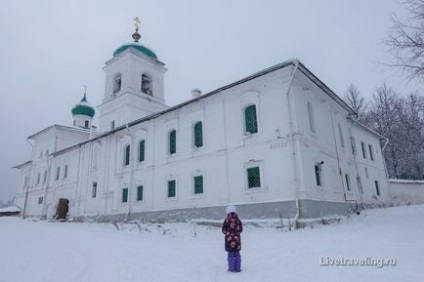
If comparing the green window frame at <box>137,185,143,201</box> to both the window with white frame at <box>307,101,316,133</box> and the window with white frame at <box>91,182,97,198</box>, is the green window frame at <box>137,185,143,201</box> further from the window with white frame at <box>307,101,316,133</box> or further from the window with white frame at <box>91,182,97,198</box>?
the window with white frame at <box>307,101,316,133</box>

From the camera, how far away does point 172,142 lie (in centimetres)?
1934

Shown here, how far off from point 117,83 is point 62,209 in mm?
12289

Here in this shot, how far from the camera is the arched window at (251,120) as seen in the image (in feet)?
50.7

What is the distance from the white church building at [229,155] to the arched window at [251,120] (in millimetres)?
53

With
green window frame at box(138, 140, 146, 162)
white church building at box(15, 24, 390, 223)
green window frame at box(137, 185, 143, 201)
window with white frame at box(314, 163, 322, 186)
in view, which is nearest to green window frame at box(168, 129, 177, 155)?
white church building at box(15, 24, 390, 223)

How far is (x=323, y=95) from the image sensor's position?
17.7 m

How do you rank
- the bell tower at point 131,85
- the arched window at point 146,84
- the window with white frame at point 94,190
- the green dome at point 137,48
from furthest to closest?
the arched window at point 146,84 → the green dome at point 137,48 → the bell tower at point 131,85 → the window with white frame at point 94,190

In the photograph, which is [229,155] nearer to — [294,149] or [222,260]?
[294,149]

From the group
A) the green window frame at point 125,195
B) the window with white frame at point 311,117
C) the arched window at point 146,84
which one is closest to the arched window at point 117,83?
the arched window at point 146,84

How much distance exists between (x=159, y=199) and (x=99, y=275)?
12686mm

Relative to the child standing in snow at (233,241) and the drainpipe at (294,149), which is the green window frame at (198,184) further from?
the child standing in snow at (233,241)

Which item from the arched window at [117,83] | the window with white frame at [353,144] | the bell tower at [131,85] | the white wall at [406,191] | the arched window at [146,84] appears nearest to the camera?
the window with white frame at [353,144]

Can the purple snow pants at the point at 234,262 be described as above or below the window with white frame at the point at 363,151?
below

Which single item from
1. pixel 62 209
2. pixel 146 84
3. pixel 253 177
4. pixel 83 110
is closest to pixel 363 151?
pixel 253 177
